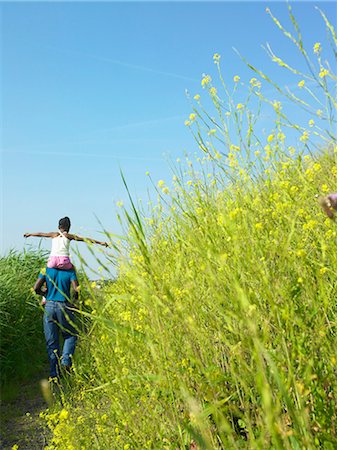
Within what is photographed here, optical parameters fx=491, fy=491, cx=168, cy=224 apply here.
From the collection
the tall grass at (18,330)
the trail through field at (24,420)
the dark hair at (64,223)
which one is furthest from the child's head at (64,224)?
the trail through field at (24,420)

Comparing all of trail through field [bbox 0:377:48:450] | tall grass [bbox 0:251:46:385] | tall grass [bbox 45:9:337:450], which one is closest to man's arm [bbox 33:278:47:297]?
tall grass [bbox 0:251:46:385]

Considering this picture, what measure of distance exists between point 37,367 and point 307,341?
20.8ft

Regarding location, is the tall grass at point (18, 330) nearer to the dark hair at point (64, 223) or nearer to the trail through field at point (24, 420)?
the trail through field at point (24, 420)

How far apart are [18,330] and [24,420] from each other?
170 centimetres

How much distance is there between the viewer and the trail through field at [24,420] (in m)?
5.09

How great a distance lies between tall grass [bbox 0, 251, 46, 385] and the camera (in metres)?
7.24

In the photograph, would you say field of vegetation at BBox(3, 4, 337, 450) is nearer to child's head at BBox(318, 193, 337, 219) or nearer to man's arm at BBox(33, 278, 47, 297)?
child's head at BBox(318, 193, 337, 219)

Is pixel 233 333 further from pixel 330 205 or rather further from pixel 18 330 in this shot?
pixel 18 330

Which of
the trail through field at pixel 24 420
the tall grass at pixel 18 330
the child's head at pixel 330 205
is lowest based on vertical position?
the trail through field at pixel 24 420

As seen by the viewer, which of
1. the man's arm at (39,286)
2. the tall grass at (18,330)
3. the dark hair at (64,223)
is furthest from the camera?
the tall grass at (18,330)

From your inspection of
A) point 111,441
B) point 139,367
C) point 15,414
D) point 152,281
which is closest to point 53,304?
point 15,414

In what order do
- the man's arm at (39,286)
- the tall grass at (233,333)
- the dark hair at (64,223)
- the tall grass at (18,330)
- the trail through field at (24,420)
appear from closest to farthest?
the tall grass at (233,333)
the trail through field at (24,420)
the man's arm at (39,286)
the dark hair at (64,223)
the tall grass at (18,330)

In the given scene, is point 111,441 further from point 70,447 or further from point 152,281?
point 152,281

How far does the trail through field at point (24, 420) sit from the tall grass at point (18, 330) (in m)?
0.24
